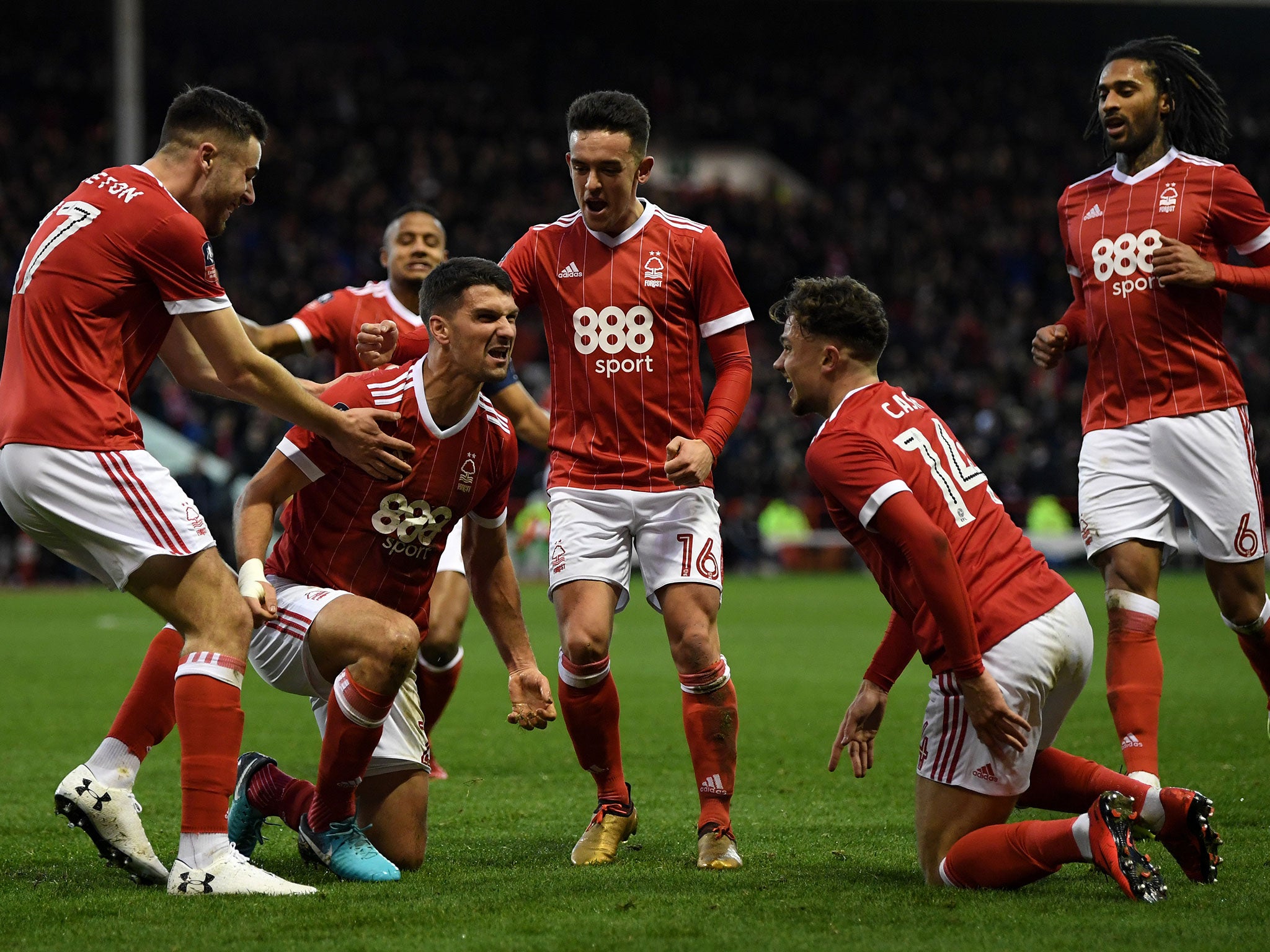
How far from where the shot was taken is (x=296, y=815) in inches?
179

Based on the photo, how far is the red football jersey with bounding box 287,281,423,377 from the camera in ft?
22.2

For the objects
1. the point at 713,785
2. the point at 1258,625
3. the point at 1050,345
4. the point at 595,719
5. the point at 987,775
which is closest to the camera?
the point at 987,775

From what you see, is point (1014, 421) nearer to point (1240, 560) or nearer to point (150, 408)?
point (150, 408)

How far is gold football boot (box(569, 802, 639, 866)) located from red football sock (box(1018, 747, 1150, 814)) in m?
1.30

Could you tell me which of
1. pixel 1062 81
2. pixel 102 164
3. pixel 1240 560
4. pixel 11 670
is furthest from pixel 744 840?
pixel 1062 81

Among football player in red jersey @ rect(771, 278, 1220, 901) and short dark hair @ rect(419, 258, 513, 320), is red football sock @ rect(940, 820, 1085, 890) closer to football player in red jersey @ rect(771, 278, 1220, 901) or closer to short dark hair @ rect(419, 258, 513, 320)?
football player in red jersey @ rect(771, 278, 1220, 901)

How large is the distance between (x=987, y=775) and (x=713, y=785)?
102 cm

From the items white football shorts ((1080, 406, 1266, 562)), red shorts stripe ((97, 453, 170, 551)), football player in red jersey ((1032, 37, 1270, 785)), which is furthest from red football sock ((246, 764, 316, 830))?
white football shorts ((1080, 406, 1266, 562))

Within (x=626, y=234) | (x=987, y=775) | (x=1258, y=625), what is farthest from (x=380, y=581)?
(x=1258, y=625)

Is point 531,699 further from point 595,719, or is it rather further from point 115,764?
point 115,764

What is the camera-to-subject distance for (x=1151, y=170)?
17.7ft

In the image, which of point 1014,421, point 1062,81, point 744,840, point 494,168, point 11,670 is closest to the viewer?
point 744,840

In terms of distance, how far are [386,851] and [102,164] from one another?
2318cm

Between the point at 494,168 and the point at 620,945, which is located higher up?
the point at 494,168
